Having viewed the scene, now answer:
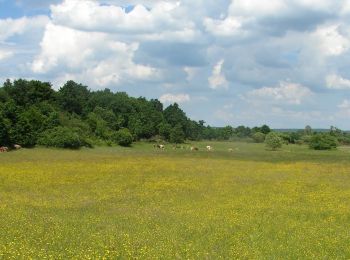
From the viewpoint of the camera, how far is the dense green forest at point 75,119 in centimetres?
8156

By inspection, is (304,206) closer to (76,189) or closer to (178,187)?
(178,187)

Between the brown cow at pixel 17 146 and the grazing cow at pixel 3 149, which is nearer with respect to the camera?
the grazing cow at pixel 3 149

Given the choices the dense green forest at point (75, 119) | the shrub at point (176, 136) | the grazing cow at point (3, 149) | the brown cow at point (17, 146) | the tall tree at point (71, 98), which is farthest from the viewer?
the shrub at point (176, 136)

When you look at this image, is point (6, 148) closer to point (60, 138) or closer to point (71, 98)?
point (60, 138)

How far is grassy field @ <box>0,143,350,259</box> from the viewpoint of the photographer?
17.3 metres

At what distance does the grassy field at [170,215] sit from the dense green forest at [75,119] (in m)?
37.5

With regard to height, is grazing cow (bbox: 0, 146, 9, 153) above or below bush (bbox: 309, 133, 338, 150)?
below

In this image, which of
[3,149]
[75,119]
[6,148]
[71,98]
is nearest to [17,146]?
[6,148]

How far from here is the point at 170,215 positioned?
24.5m

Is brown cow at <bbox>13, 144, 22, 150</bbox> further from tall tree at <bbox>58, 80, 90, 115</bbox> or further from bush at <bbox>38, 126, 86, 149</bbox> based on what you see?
tall tree at <bbox>58, 80, 90, 115</bbox>

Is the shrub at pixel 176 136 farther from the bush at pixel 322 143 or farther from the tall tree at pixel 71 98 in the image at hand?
the bush at pixel 322 143

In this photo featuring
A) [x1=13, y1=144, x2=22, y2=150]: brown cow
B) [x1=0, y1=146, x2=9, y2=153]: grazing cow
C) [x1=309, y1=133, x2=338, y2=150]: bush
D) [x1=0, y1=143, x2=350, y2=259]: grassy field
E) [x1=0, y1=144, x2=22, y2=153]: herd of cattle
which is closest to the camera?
[x1=0, y1=143, x2=350, y2=259]: grassy field

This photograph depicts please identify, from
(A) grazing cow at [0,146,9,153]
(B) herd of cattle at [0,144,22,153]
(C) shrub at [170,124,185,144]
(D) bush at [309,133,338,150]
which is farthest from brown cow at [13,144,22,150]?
(D) bush at [309,133,338,150]

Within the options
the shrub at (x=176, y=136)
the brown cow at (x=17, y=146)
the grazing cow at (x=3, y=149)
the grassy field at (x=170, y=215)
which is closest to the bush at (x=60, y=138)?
the brown cow at (x=17, y=146)
